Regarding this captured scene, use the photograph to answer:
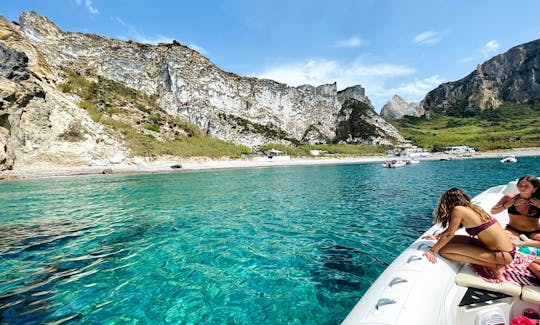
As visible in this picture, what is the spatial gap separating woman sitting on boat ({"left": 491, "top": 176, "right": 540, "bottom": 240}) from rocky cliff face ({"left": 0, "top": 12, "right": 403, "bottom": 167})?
6465 cm

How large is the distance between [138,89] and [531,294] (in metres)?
129

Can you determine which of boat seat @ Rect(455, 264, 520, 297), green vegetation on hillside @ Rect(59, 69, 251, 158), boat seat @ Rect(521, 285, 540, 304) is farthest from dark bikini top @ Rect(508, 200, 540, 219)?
green vegetation on hillside @ Rect(59, 69, 251, 158)

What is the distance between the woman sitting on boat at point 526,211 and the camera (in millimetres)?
5281

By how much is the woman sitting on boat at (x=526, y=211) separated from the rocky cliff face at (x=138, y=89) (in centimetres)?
6465

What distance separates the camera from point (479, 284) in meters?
3.71

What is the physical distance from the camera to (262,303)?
217 inches

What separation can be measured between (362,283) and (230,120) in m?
126

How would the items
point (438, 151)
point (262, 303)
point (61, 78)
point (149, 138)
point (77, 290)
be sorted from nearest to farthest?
point (262, 303)
point (77, 290)
point (149, 138)
point (61, 78)
point (438, 151)

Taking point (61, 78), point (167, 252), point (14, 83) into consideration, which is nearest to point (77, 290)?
point (167, 252)

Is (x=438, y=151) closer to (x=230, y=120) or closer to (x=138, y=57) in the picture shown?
(x=230, y=120)

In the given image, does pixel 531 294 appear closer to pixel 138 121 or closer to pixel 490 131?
pixel 138 121

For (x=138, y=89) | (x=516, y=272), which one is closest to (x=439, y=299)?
(x=516, y=272)

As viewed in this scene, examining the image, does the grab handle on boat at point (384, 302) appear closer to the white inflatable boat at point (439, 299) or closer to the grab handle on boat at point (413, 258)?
the white inflatable boat at point (439, 299)

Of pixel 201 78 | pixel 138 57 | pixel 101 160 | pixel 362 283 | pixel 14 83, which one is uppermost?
pixel 138 57
